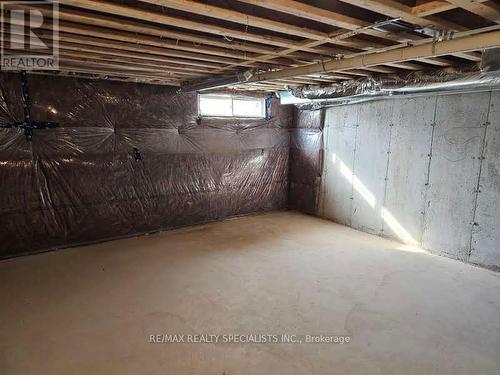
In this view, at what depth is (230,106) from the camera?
5277mm

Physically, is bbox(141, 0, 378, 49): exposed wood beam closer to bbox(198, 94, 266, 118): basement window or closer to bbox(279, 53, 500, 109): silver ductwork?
bbox(279, 53, 500, 109): silver ductwork

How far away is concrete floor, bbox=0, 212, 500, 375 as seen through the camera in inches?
81.7

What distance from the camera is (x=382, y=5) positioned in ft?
5.64

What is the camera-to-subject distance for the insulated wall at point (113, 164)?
3654mm

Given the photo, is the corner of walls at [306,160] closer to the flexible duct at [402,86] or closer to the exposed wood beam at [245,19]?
the flexible duct at [402,86]

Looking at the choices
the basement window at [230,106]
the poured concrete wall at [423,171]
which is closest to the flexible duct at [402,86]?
the poured concrete wall at [423,171]

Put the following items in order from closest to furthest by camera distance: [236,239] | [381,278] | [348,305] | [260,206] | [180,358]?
[180,358], [348,305], [381,278], [236,239], [260,206]

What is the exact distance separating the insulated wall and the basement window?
0.15m

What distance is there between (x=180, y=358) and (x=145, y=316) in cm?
59

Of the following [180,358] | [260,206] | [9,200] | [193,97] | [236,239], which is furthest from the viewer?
[260,206]

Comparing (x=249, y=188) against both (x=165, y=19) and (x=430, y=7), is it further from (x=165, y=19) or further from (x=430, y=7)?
(x=430, y=7)

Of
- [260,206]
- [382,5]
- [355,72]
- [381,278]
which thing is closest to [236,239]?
[260,206]

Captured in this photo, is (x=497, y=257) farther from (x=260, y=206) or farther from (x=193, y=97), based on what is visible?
(x=193, y=97)

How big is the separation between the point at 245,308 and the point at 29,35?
2.58 m
